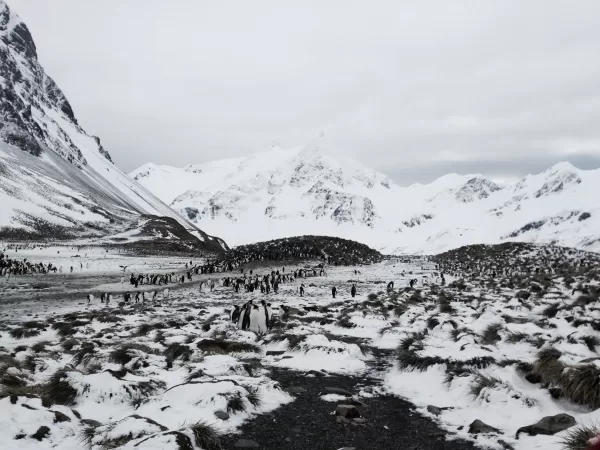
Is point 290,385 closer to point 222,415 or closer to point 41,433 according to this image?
point 222,415

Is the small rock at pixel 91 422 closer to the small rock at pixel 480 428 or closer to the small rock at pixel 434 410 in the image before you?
the small rock at pixel 434 410

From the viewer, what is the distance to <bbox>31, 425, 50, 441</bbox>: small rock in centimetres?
561

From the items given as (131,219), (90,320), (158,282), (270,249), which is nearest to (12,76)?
(131,219)

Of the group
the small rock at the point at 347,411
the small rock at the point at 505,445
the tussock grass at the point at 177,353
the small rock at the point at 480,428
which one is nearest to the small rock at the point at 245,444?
the small rock at the point at 347,411

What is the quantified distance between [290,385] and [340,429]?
2.35 m

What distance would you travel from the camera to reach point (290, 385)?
891cm

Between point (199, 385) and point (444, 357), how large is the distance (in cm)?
554

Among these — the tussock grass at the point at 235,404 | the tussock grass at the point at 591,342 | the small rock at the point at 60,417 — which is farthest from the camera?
the tussock grass at the point at 591,342

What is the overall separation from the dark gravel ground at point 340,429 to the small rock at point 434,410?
10.6 inches

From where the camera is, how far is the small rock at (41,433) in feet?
18.4

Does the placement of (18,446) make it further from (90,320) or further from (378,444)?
(90,320)

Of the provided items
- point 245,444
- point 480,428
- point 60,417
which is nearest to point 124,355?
point 60,417

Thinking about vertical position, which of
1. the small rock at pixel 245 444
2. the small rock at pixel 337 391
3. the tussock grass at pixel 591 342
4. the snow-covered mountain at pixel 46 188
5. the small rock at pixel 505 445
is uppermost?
the snow-covered mountain at pixel 46 188

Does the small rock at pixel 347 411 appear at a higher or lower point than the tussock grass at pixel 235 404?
lower
